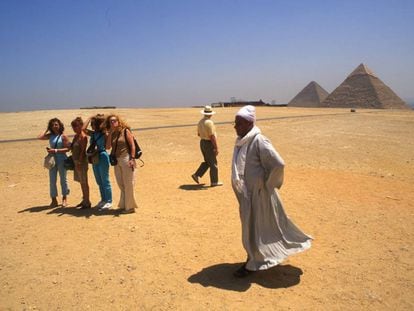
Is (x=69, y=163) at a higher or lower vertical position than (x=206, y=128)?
lower

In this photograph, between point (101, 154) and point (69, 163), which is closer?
point (101, 154)

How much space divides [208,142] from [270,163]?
4529mm

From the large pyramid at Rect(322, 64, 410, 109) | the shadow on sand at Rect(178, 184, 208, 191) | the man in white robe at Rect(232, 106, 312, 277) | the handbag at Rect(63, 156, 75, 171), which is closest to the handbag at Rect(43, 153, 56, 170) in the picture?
the handbag at Rect(63, 156, 75, 171)

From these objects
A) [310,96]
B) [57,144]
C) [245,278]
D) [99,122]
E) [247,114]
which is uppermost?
[310,96]

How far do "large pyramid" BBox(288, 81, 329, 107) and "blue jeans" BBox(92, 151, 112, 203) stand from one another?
220 ft

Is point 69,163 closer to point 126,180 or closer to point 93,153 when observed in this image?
point 93,153

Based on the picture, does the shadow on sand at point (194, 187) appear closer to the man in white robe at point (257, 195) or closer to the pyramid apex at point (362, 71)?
the man in white robe at point (257, 195)

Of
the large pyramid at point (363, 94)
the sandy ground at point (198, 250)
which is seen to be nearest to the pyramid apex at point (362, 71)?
the large pyramid at point (363, 94)

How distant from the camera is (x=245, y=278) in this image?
4.24 m

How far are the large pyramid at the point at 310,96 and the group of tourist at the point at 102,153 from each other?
220 ft

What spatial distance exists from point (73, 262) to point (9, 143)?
1449 centimetres

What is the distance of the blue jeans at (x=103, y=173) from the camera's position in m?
6.59

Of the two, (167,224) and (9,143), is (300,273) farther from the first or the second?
(9,143)

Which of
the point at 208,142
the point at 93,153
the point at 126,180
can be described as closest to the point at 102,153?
the point at 93,153
